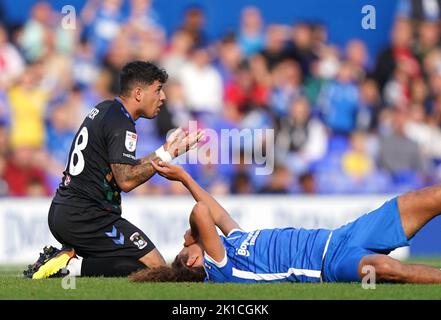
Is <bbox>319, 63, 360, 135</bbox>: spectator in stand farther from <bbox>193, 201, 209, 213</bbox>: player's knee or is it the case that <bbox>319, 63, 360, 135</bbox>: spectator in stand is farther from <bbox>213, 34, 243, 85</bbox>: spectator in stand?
<bbox>193, 201, 209, 213</bbox>: player's knee

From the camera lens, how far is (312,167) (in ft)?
55.8

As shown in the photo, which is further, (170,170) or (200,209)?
(170,170)

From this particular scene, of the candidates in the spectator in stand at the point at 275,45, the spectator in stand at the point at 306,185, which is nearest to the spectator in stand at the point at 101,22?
the spectator in stand at the point at 275,45

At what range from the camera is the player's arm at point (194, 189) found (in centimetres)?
875

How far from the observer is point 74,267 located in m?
9.42

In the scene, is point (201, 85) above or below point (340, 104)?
above

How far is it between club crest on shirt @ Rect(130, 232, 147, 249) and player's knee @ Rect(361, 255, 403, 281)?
2710 mm

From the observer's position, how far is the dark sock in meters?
9.43

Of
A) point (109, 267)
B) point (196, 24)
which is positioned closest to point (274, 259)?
point (109, 267)

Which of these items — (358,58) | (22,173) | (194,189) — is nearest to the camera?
(194,189)

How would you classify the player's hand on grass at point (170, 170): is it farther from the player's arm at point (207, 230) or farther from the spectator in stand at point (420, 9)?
the spectator in stand at point (420, 9)

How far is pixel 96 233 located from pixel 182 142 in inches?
52.2

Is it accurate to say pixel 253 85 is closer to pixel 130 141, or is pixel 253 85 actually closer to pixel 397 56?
pixel 397 56
